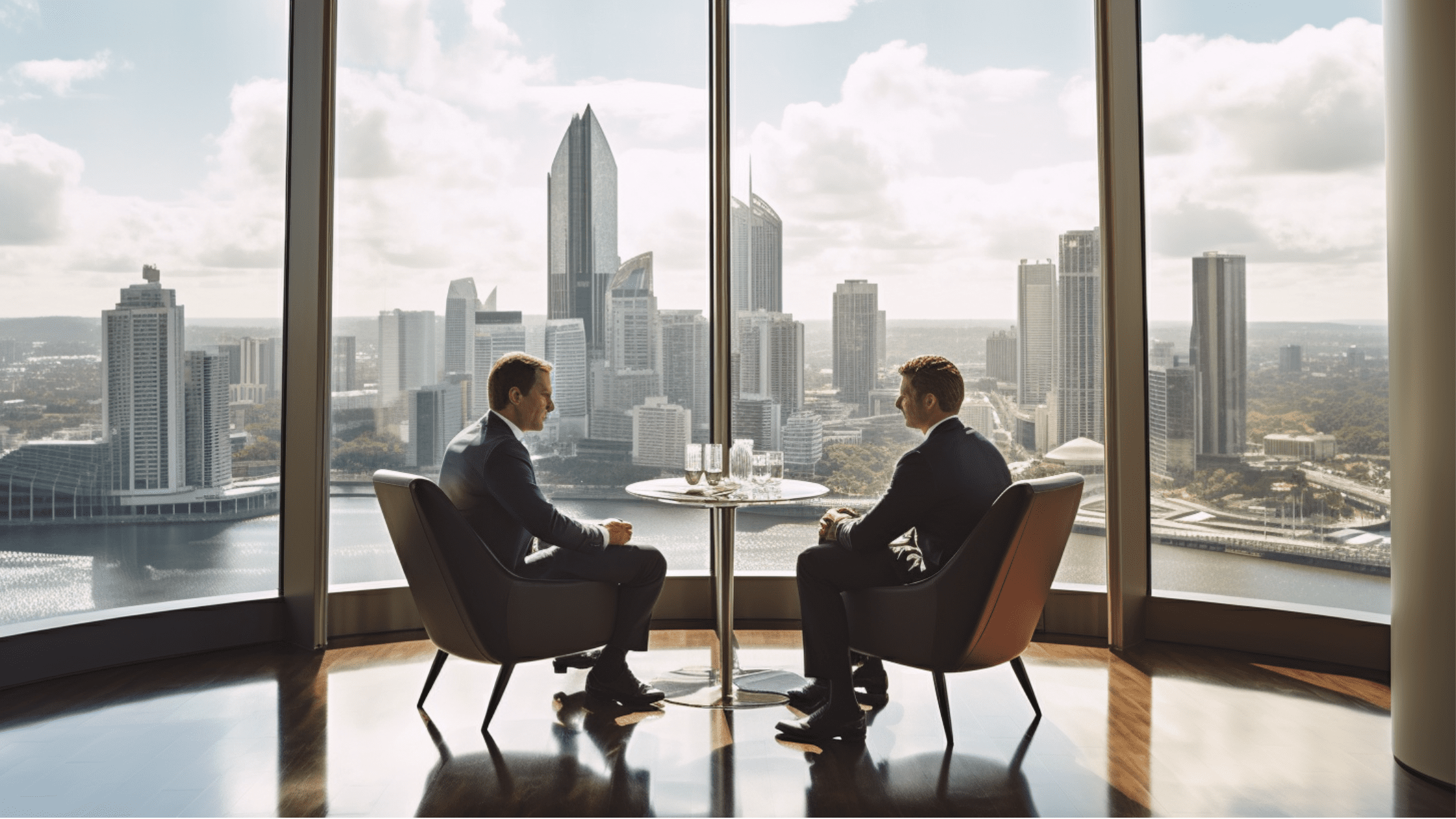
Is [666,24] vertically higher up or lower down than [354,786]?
higher up

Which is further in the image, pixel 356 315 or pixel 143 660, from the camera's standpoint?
pixel 356 315

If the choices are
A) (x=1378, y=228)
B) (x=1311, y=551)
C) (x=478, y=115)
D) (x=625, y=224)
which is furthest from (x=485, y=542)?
(x=1378, y=228)

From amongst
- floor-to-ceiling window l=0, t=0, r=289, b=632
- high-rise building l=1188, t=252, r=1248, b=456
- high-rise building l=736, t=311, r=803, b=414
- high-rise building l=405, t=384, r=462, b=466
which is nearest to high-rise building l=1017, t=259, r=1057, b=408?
high-rise building l=1188, t=252, r=1248, b=456

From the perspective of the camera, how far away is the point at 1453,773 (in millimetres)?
2889

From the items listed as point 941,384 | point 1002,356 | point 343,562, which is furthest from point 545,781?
point 1002,356

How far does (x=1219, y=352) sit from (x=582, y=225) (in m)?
2.95

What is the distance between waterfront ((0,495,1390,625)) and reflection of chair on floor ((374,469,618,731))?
1.41m

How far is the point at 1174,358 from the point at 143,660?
4584mm

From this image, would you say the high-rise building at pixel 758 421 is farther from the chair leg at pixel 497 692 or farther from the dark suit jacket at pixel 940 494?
the chair leg at pixel 497 692

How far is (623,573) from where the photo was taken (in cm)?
357

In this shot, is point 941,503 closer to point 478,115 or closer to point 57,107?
point 478,115

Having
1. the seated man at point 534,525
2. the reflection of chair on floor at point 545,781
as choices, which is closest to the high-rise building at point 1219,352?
the seated man at point 534,525

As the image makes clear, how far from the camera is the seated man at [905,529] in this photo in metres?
3.21

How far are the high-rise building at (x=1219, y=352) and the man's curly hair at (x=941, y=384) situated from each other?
174 centimetres
